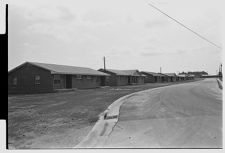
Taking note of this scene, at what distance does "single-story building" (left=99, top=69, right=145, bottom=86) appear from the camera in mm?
45188

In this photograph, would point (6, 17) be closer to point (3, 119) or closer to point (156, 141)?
point (3, 119)

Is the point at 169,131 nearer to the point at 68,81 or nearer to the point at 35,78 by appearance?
the point at 35,78

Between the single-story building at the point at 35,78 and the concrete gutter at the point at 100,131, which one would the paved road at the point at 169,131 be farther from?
the single-story building at the point at 35,78

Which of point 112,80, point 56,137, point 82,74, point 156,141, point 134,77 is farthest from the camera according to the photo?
point 134,77

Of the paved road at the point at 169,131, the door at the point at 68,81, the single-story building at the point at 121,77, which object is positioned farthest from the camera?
the single-story building at the point at 121,77

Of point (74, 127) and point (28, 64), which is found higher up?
A: point (28, 64)

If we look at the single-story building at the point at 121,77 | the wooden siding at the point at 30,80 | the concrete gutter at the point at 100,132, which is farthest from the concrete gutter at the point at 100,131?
the single-story building at the point at 121,77

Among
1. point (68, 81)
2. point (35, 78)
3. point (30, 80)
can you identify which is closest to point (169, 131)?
point (35, 78)

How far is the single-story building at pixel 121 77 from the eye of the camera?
4519 cm

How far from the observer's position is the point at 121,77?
48.1 metres

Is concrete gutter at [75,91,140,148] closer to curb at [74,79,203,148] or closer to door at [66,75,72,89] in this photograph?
curb at [74,79,203,148]

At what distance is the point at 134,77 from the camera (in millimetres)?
55312

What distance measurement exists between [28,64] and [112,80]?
67.4ft

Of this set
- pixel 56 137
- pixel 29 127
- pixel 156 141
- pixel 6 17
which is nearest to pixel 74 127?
pixel 56 137
